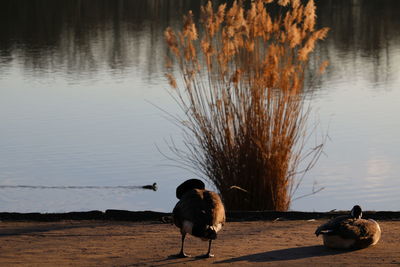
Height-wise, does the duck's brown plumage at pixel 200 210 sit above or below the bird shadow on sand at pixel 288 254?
above

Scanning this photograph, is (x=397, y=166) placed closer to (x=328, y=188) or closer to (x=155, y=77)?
(x=328, y=188)

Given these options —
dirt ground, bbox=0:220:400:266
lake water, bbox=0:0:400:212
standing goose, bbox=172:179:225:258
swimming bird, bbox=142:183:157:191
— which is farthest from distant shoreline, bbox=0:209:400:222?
swimming bird, bbox=142:183:157:191

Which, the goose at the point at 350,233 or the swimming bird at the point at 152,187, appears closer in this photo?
the goose at the point at 350,233

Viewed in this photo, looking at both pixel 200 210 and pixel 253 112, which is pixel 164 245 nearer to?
pixel 200 210

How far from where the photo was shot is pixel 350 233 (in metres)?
7.30

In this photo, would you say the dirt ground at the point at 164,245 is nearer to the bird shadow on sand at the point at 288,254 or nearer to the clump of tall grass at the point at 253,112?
the bird shadow on sand at the point at 288,254

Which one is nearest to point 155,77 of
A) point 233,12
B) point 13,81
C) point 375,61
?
point 13,81

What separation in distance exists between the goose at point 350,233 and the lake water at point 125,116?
3.26 metres

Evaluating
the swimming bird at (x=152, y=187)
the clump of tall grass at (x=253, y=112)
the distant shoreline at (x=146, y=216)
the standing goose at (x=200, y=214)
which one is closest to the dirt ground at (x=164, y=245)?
the distant shoreline at (x=146, y=216)

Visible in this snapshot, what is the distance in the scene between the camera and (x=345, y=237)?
7.29m

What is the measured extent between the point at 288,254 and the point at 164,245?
983 millimetres

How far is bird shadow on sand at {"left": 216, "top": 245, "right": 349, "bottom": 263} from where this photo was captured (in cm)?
708

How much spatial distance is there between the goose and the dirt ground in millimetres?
59

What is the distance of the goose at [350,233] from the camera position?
7.29m
